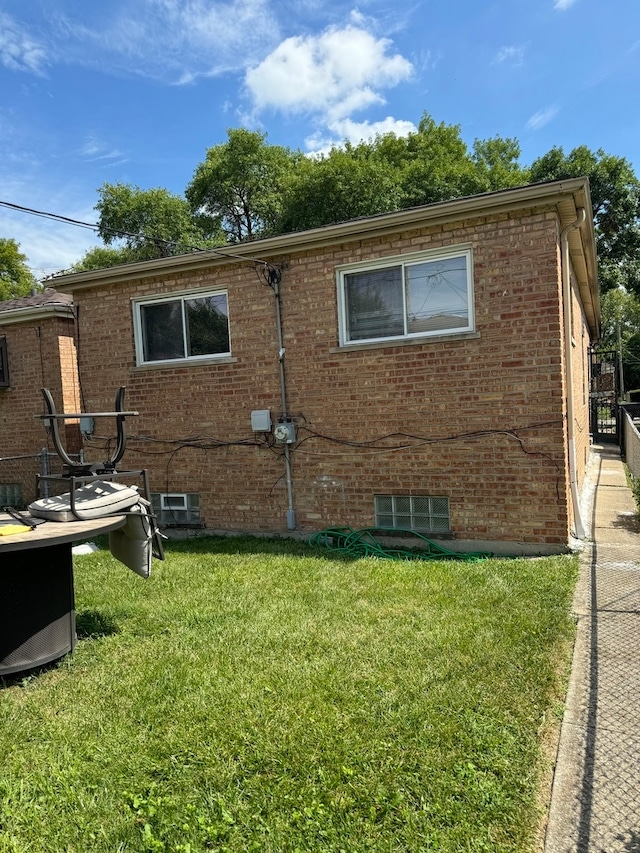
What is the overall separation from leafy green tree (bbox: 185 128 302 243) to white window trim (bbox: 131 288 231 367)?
2244 centimetres

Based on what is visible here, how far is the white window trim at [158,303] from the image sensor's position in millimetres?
8062

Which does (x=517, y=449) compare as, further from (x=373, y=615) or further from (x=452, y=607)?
(x=373, y=615)

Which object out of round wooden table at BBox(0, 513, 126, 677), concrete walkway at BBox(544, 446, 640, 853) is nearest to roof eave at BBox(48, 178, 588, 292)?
concrete walkway at BBox(544, 446, 640, 853)

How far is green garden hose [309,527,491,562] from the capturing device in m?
6.59

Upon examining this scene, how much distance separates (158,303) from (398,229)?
370 cm

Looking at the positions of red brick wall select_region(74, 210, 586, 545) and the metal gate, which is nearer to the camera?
red brick wall select_region(74, 210, 586, 545)

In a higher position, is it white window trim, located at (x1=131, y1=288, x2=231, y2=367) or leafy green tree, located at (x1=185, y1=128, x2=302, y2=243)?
leafy green tree, located at (x1=185, y1=128, x2=302, y2=243)

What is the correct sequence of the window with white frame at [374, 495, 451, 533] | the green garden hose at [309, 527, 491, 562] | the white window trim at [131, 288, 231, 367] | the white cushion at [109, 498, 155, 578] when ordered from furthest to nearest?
the white window trim at [131, 288, 231, 367], the window with white frame at [374, 495, 451, 533], the green garden hose at [309, 527, 491, 562], the white cushion at [109, 498, 155, 578]

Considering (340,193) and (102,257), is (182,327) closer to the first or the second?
(340,193)

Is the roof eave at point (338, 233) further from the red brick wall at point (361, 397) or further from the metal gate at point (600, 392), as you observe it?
the metal gate at point (600, 392)

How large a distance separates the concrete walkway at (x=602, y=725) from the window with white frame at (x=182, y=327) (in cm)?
541

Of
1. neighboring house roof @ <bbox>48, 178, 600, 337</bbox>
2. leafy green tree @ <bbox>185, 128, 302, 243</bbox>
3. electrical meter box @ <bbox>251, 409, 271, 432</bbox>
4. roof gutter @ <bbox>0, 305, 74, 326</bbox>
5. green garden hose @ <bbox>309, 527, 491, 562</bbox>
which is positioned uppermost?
leafy green tree @ <bbox>185, 128, 302, 243</bbox>

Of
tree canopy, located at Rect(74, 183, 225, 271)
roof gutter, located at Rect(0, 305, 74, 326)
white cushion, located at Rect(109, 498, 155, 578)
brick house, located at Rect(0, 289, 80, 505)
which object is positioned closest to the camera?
white cushion, located at Rect(109, 498, 155, 578)

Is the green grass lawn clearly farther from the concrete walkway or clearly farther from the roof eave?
the roof eave
